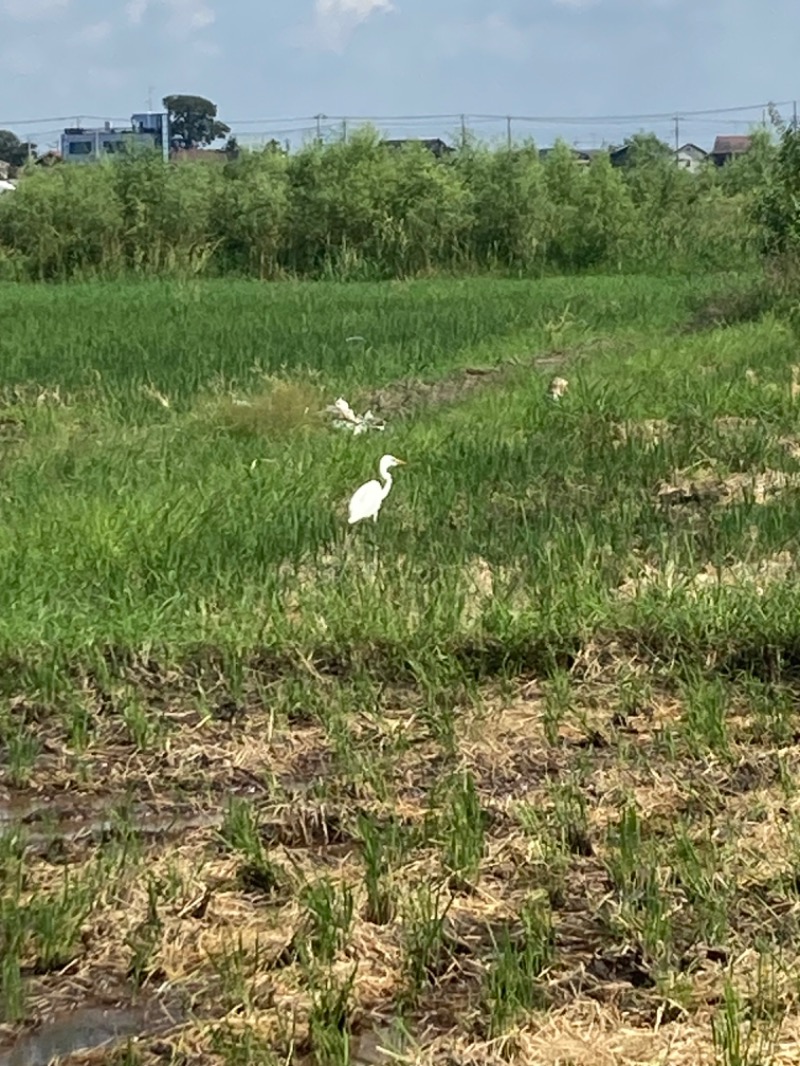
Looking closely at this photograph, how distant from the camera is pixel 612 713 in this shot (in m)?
4.55

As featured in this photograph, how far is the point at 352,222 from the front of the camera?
24.0 m

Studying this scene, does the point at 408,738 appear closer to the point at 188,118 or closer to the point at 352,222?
the point at 352,222

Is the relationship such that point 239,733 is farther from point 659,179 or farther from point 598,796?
point 659,179

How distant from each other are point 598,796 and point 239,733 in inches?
46.0

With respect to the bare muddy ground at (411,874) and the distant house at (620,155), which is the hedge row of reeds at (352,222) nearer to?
the distant house at (620,155)

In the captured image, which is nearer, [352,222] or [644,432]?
[644,432]

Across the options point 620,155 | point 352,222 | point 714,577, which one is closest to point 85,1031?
point 714,577

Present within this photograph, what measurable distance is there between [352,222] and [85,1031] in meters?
22.0

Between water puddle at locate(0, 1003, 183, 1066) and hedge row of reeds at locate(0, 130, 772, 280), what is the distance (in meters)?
21.0

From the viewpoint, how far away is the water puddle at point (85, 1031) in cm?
287

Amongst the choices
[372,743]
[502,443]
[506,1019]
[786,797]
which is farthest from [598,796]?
[502,443]

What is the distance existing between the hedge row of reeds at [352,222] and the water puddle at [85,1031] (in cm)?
2104

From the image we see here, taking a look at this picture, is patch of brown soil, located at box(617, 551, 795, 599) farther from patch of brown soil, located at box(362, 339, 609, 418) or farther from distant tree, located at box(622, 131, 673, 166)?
distant tree, located at box(622, 131, 673, 166)

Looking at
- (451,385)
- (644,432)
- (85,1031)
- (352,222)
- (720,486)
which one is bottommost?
(85,1031)
